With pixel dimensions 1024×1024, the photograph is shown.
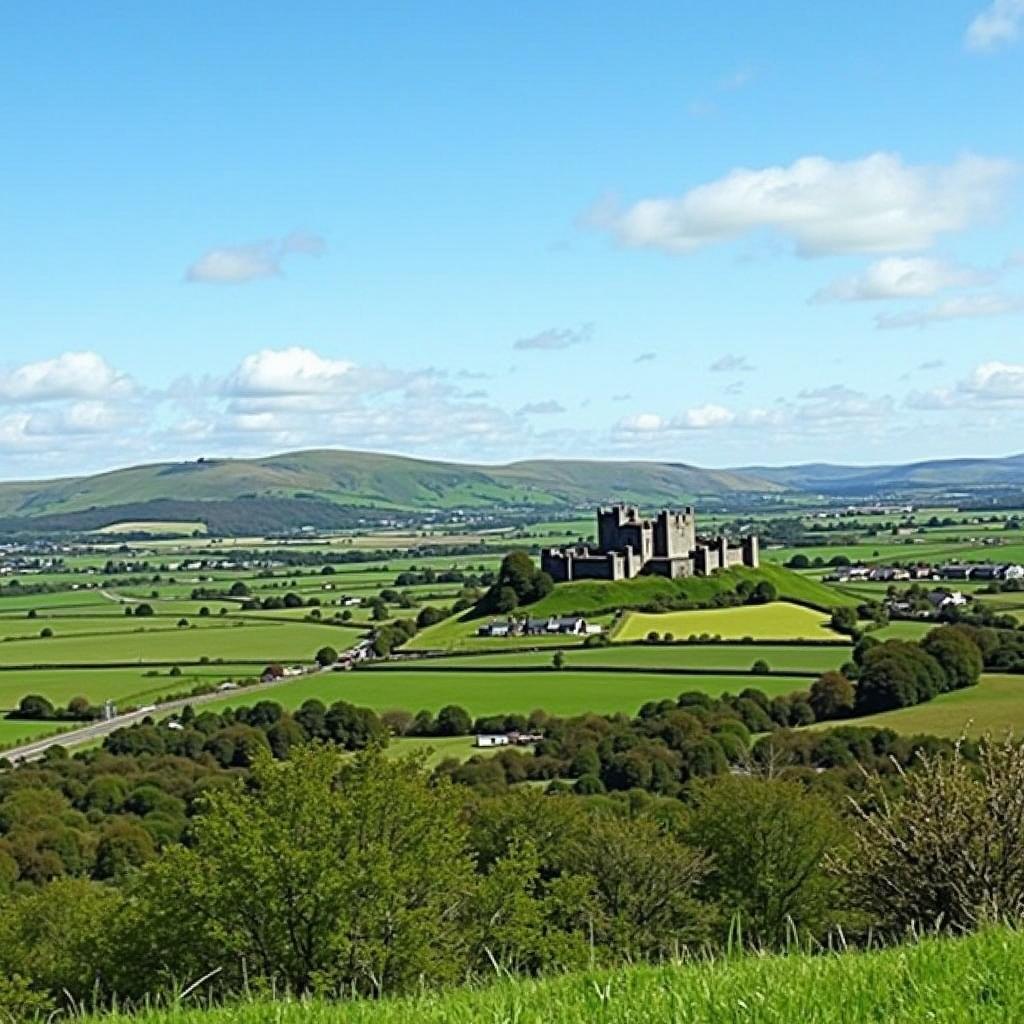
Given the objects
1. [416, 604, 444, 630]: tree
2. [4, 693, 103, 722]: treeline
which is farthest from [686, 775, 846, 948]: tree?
[416, 604, 444, 630]: tree

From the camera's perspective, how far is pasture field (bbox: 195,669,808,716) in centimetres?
7312

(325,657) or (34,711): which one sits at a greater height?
(325,657)

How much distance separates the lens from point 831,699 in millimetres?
68938

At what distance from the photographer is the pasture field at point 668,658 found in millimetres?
83188

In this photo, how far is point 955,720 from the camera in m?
64.1

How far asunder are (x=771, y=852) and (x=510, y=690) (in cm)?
4401

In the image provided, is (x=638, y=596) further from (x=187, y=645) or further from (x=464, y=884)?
(x=464, y=884)

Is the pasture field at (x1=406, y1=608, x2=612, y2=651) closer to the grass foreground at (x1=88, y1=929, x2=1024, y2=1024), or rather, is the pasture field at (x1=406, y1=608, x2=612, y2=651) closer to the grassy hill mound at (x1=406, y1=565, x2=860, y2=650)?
the grassy hill mound at (x1=406, y1=565, x2=860, y2=650)

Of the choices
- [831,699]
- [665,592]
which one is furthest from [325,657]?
[831,699]

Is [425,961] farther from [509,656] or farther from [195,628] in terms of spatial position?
[195,628]

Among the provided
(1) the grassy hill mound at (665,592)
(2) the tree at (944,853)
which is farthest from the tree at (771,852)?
(1) the grassy hill mound at (665,592)

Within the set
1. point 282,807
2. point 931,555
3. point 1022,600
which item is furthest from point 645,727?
point 931,555

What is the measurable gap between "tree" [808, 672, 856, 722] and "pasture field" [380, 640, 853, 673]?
33.0ft

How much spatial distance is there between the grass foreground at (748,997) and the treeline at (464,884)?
785 mm
